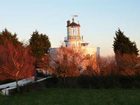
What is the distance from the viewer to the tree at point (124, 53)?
49.5 m

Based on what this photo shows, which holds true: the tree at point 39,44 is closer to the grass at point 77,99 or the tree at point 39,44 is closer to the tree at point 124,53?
the tree at point 124,53

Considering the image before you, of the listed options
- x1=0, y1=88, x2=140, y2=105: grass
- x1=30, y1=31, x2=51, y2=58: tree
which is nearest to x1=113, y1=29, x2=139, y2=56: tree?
x1=30, y1=31, x2=51, y2=58: tree

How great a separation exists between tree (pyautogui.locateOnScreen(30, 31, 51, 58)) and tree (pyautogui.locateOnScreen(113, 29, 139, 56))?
1109 centimetres

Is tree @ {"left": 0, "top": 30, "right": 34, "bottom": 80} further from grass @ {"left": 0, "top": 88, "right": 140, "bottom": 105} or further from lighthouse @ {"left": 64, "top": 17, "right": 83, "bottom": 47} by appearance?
lighthouse @ {"left": 64, "top": 17, "right": 83, "bottom": 47}

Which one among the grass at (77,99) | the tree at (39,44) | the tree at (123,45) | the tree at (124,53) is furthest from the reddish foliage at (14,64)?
the tree at (123,45)

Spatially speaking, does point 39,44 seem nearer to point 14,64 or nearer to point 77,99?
point 14,64

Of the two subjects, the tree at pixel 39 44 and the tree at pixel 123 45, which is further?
the tree at pixel 39 44

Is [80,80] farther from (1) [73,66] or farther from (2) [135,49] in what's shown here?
(2) [135,49]

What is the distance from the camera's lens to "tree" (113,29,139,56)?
182ft

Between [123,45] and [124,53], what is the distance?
7.42 ft

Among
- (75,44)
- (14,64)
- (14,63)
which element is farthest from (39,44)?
(14,64)

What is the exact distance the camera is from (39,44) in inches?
2408

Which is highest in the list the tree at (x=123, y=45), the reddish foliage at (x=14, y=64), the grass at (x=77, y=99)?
the tree at (x=123, y=45)

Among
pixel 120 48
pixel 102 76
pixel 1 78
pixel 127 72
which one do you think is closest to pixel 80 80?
pixel 102 76
